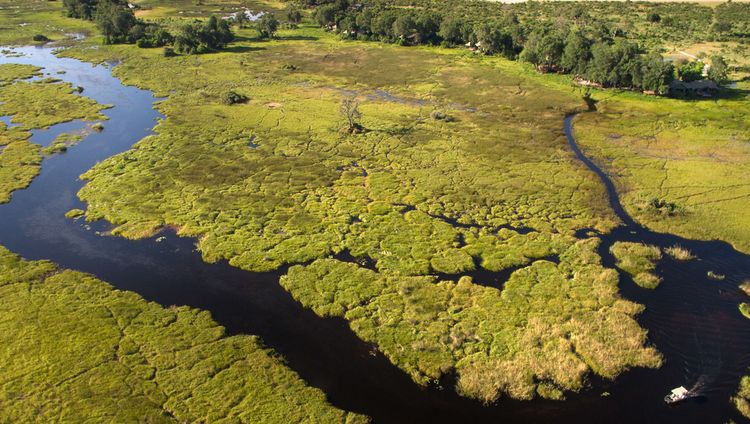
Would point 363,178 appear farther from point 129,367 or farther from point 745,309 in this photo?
point 745,309

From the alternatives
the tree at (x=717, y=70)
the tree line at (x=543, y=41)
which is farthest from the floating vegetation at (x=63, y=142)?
the tree at (x=717, y=70)

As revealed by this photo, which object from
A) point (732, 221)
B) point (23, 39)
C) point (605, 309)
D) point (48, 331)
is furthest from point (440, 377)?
point (23, 39)

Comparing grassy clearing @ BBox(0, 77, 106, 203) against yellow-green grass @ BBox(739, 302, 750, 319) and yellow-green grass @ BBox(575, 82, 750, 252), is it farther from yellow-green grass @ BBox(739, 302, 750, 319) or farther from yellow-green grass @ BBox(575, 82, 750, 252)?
yellow-green grass @ BBox(739, 302, 750, 319)

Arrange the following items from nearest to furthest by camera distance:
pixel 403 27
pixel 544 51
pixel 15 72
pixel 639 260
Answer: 1. pixel 639 260
2. pixel 544 51
3. pixel 15 72
4. pixel 403 27

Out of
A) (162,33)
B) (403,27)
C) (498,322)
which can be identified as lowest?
(498,322)

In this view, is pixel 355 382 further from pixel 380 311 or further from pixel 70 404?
pixel 70 404

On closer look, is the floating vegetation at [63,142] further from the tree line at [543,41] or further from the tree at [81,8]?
the tree at [81,8]

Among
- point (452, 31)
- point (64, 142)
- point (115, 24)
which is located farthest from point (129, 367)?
point (115, 24)
